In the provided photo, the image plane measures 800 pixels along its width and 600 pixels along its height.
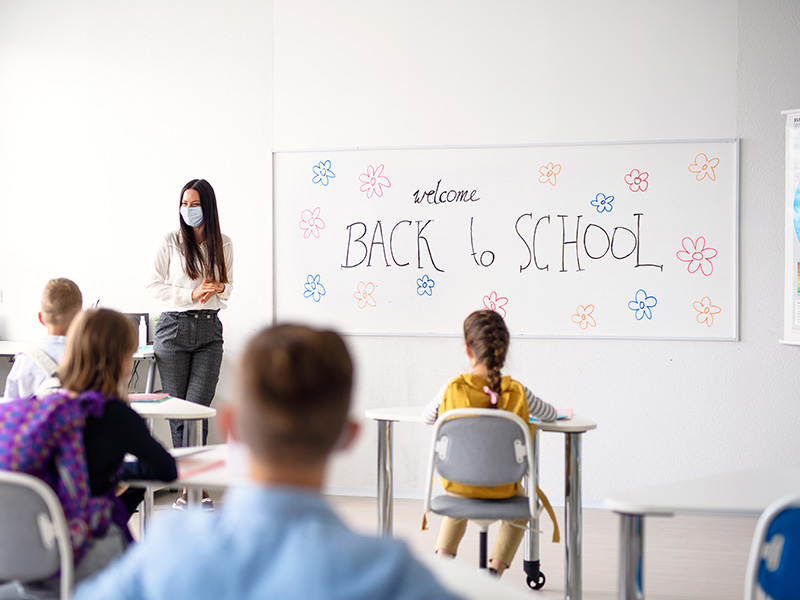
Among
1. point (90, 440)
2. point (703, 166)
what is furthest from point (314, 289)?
point (90, 440)

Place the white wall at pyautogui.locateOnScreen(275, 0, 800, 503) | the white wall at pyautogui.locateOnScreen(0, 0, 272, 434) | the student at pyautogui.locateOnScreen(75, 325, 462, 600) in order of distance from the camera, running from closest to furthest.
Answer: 1. the student at pyautogui.locateOnScreen(75, 325, 462, 600)
2. the white wall at pyautogui.locateOnScreen(275, 0, 800, 503)
3. the white wall at pyautogui.locateOnScreen(0, 0, 272, 434)

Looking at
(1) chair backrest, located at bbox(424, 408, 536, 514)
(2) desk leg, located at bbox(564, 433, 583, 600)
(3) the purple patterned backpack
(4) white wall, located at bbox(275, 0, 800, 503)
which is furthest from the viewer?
(4) white wall, located at bbox(275, 0, 800, 503)

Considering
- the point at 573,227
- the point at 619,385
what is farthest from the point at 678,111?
the point at 619,385

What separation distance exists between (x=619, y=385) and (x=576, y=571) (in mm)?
1578

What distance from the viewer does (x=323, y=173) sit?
14.4 ft

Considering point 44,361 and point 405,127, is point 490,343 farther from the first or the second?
point 405,127

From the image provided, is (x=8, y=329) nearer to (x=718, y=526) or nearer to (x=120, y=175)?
(x=120, y=175)

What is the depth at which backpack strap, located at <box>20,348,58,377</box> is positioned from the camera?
2484 mm

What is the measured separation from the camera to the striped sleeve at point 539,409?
262cm

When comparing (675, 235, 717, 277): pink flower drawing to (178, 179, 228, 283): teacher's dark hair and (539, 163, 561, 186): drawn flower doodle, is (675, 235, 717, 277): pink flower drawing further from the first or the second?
(178, 179, 228, 283): teacher's dark hair

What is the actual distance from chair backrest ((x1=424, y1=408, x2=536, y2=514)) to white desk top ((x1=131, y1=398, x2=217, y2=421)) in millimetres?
787

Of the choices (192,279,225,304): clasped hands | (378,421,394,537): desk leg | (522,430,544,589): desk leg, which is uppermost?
(192,279,225,304): clasped hands

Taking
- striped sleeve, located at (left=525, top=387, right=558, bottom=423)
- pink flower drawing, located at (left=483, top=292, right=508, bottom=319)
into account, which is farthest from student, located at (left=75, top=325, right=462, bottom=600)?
pink flower drawing, located at (left=483, top=292, right=508, bottom=319)

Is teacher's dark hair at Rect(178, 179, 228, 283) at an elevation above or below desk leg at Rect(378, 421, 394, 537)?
above
